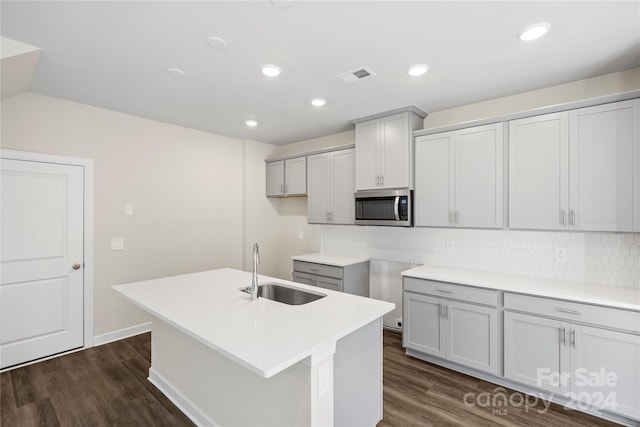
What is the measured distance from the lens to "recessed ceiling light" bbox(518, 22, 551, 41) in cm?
183

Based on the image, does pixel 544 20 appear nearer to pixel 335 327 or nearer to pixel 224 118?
pixel 335 327

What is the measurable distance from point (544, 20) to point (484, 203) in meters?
1.49

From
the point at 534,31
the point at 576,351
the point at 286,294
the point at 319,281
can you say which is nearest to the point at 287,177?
the point at 319,281

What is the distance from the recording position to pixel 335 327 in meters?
1.57

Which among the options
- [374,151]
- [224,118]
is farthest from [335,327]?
[224,118]

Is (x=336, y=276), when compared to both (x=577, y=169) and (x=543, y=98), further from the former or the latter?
(x=543, y=98)

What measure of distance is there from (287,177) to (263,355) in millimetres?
3577

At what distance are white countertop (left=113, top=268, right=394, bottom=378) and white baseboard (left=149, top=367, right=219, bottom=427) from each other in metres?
0.79

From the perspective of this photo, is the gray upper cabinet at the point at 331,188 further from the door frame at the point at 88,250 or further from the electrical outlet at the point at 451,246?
the door frame at the point at 88,250

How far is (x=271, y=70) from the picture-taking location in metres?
2.39

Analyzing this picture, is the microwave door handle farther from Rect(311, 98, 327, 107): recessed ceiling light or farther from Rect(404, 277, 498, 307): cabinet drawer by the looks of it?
Rect(311, 98, 327, 107): recessed ceiling light

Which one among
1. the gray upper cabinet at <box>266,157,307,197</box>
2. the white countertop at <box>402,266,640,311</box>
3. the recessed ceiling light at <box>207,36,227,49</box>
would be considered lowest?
the white countertop at <box>402,266,640,311</box>

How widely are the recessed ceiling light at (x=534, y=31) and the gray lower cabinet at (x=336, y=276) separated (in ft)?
8.73

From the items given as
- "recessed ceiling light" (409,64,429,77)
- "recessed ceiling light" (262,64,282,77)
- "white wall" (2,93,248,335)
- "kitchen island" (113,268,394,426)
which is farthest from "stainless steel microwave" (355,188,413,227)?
"white wall" (2,93,248,335)
